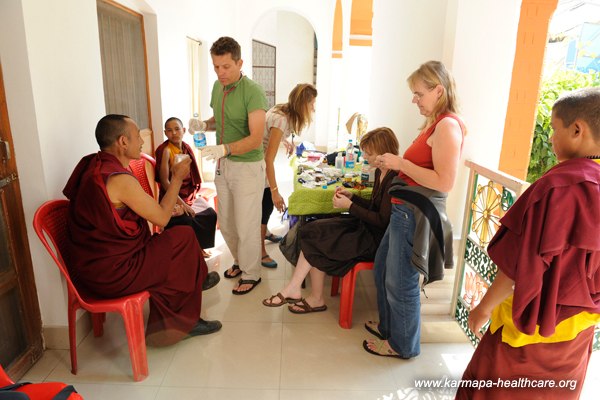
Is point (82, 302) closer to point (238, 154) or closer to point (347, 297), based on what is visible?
point (238, 154)

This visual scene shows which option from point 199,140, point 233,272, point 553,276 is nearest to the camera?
point 553,276

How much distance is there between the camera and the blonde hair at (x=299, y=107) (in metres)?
2.84

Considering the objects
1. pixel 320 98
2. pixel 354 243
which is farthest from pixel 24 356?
pixel 320 98

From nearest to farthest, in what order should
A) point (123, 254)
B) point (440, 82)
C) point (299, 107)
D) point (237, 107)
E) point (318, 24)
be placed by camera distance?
point (440, 82), point (123, 254), point (237, 107), point (299, 107), point (318, 24)

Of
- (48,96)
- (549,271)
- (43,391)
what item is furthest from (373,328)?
(48,96)

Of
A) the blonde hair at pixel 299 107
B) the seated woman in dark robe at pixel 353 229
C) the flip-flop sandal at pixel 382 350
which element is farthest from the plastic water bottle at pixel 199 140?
the flip-flop sandal at pixel 382 350

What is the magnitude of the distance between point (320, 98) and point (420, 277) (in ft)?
23.9

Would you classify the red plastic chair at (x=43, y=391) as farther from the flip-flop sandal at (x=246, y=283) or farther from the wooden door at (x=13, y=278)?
the flip-flop sandal at (x=246, y=283)

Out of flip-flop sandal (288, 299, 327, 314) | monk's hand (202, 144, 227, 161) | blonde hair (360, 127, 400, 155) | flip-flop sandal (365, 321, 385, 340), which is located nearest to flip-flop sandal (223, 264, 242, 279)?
flip-flop sandal (288, 299, 327, 314)

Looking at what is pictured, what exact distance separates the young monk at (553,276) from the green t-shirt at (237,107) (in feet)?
5.63

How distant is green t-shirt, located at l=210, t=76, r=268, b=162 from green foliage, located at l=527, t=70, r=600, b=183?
8.25ft

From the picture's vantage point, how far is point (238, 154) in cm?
256

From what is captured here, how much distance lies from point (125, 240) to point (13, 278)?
58cm

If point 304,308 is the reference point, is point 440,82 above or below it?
above
